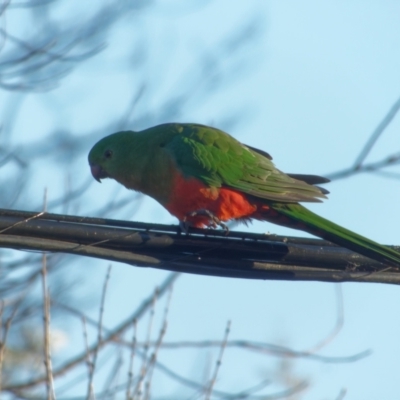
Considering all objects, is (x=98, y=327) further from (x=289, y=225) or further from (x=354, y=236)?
(x=354, y=236)

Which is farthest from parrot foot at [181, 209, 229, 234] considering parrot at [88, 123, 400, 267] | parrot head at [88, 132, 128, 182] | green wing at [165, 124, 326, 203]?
A: parrot head at [88, 132, 128, 182]

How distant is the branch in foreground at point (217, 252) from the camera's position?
4.64 metres

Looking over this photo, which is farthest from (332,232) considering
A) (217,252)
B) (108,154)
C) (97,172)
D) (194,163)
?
(97,172)

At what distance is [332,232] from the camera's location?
555 cm

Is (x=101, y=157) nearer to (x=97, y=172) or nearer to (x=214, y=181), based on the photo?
(x=97, y=172)

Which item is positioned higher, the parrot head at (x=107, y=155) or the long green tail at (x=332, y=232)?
the parrot head at (x=107, y=155)

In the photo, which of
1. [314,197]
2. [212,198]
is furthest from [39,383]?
[314,197]

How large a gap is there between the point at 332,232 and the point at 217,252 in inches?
35.4

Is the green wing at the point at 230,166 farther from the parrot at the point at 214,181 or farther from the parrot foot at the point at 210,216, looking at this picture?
the parrot foot at the point at 210,216

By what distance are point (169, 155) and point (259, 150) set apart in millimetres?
802

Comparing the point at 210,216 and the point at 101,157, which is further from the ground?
the point at 101,157

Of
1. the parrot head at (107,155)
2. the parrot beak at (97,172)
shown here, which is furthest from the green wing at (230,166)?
the parrot beak at (97,172)

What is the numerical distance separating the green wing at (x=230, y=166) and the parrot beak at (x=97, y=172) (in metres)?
0.90

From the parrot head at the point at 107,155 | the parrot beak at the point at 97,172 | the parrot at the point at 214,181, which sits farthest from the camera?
the parrot beak at the point at 97,172
